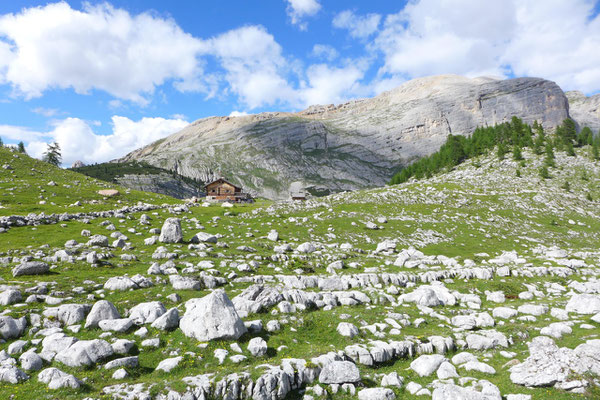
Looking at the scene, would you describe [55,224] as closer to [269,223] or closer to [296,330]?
[269,223]

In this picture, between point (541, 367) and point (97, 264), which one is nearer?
point (541, 367)

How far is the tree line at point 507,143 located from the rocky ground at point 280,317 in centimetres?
7485

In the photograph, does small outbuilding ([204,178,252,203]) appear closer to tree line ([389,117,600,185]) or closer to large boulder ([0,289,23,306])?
tree line ([389,117,600,185])

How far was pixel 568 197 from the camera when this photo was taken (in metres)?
67.8

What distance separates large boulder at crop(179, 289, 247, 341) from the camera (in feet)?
46.8

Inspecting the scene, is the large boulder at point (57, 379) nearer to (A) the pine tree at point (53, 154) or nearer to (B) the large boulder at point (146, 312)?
(B) the large boulder at point (146, 312)

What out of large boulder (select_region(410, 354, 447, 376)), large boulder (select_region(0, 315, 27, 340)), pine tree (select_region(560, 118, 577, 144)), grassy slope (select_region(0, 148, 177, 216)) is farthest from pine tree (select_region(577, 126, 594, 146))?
large boulder (select_region(0, 315, 27, 340))

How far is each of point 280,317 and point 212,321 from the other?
14.6 feet

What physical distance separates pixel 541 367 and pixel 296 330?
10992 millimetres

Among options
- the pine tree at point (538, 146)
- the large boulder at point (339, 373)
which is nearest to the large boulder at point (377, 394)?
the large boulder at point (339, 373)

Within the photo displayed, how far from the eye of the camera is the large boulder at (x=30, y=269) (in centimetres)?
2047

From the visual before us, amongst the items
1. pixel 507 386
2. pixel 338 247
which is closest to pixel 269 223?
pixel 338 247

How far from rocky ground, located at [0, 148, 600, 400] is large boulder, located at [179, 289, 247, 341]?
7cm

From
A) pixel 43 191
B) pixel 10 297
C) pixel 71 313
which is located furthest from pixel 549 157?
pixel 43 191
